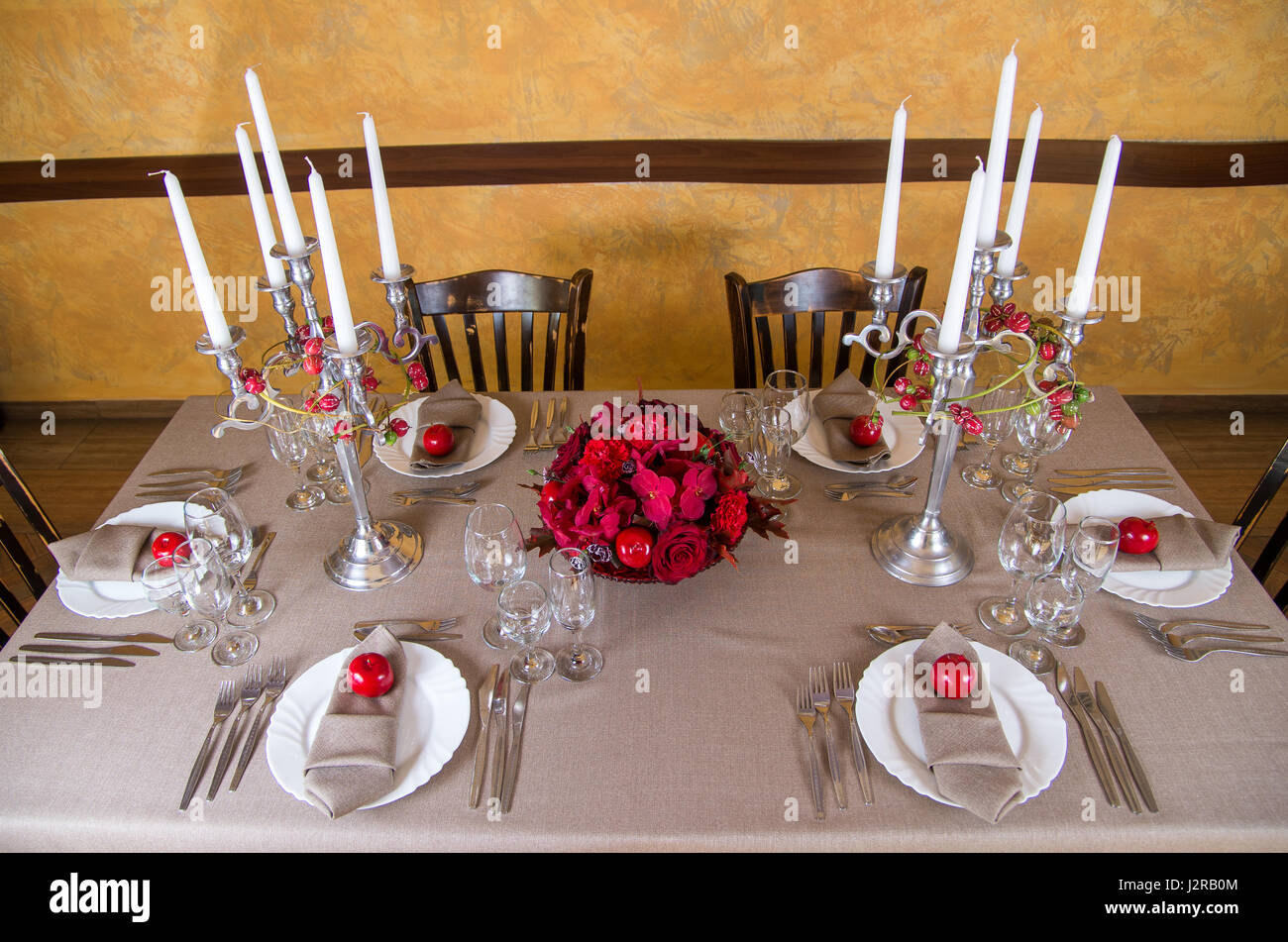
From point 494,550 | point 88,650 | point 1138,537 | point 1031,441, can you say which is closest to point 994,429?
point 1031,441

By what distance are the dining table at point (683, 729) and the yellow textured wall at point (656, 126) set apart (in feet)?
5.47

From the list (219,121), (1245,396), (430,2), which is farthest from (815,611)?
(1245,396)

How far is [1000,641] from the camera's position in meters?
1.45

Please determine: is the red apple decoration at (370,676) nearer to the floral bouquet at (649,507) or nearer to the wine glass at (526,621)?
the wine glass at (526,621)

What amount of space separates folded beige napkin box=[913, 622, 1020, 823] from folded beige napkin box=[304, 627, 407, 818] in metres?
0.80

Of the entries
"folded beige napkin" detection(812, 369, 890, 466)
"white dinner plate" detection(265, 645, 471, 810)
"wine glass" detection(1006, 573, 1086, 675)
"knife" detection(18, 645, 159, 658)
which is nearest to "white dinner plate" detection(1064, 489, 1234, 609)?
"wine glass" detection(1006, 573, 1086, 675)

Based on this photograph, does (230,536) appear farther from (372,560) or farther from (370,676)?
(370,676)

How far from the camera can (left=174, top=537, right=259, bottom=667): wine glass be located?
4.59 feet

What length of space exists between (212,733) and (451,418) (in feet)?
2.87

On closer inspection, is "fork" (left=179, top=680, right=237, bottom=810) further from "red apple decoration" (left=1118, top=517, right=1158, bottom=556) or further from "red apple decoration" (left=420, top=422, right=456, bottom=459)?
"red apple decoration" (left=1118, top=517, right=1158, bottom=556)

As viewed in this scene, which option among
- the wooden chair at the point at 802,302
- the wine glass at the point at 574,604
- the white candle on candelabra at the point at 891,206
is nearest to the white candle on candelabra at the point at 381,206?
the wine glass at the point at 574,604

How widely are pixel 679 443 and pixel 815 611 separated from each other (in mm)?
386

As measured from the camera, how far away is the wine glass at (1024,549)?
1.45 m
